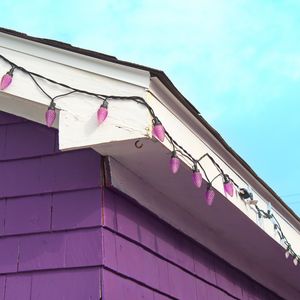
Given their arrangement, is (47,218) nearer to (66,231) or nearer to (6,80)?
(66,231)

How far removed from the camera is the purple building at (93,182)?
2578 mm

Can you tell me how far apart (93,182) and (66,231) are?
0.83 ft

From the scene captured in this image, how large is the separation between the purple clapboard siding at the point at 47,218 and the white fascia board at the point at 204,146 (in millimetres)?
398

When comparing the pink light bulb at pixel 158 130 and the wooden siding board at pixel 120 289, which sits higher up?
the pink light bulb at pixel 158 130

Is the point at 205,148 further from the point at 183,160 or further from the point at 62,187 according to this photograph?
the point at 62,187

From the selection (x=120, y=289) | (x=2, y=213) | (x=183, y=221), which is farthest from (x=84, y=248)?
(x=183, y=221)

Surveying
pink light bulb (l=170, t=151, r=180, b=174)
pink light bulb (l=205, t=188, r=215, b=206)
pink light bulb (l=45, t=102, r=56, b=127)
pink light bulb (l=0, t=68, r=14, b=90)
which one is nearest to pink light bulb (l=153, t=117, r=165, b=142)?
pink light bulb (l=170, t=151, r=180, b=174)

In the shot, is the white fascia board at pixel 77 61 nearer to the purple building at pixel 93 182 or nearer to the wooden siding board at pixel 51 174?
the purple building at pixel 93 182

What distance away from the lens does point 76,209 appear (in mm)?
2738

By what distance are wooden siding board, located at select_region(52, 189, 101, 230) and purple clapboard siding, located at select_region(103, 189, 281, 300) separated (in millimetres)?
49

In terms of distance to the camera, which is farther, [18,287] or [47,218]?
[47,218]

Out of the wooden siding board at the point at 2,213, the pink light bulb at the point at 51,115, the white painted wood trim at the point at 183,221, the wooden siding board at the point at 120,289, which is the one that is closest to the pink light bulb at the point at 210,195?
the white painted wood trim at the point at 183,221

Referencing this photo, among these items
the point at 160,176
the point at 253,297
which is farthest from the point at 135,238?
the point at 253,297

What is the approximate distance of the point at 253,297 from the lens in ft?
15.0
